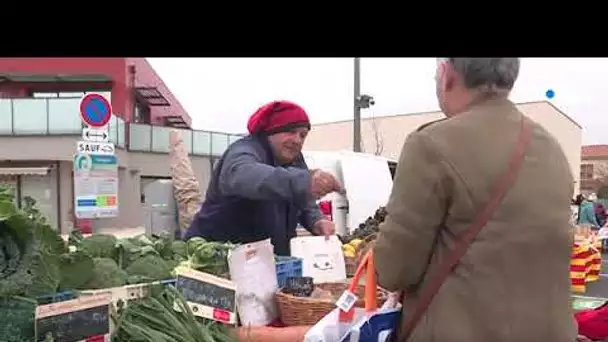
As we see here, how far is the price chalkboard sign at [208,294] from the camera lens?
2625mm

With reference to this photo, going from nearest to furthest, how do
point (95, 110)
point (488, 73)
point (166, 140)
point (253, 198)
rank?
point (488, 73), point (253, 198), point (95, 110), point (166, 140)

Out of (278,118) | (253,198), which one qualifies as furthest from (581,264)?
(253,198)

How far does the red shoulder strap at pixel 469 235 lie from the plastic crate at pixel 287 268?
1.17 m

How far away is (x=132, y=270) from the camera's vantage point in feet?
9.02

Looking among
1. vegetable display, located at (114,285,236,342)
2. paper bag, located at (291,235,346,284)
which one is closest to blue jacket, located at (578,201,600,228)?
paper bag, located at (291,235,346,284)

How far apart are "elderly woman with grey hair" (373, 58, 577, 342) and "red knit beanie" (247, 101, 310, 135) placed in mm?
1485

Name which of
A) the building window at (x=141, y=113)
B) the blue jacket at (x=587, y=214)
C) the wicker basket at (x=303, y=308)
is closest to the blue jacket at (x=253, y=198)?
the wicker basket at (x=303, y=308)

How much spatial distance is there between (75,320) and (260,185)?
1124mm

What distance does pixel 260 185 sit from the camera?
122 inches

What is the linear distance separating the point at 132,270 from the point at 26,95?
85.6 ft

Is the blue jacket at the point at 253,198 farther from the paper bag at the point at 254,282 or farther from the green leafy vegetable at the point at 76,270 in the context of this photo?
the green leafy vegetable at the point at 76,270

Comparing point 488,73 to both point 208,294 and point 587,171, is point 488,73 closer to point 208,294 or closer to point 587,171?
point 208,294
